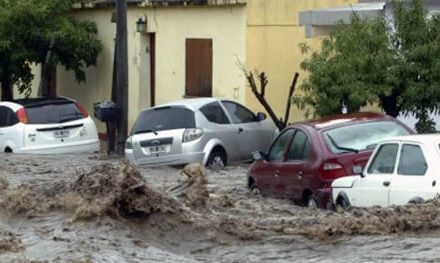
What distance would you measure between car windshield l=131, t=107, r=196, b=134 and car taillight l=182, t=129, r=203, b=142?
15 cm

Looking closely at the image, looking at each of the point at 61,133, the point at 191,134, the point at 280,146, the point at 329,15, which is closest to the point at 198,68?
the point at 61,133

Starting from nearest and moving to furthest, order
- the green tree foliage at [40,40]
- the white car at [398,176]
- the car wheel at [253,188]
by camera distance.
→ the white car at [398,176] → the car wheel at [253,188] → the green tree foliage at [40,40]

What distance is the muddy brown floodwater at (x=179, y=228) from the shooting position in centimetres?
1216

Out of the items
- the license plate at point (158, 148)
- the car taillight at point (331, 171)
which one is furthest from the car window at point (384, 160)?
the license plate at point (158, 148)

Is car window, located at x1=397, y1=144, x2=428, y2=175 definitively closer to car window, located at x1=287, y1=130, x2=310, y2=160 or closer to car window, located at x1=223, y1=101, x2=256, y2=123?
car window, located at x1=287, y1=130, x2=310, y2=160

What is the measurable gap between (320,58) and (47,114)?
7.39 metres

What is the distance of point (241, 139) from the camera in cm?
2414

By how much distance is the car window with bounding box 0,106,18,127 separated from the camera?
86.3ft

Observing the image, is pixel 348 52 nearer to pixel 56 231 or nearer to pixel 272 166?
pixel 272 166

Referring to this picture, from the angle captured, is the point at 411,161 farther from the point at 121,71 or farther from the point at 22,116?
the point at 121,71

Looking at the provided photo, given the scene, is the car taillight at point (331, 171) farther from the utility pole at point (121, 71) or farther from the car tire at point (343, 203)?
the utility pole at point (121, 71)

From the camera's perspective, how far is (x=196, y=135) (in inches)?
917

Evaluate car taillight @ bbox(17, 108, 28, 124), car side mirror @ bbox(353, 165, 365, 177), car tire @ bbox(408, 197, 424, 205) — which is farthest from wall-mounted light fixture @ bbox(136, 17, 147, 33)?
car tire @ bbox(408, 197, 424, 205)

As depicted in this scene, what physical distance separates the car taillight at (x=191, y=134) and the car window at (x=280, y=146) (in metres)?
4.76
